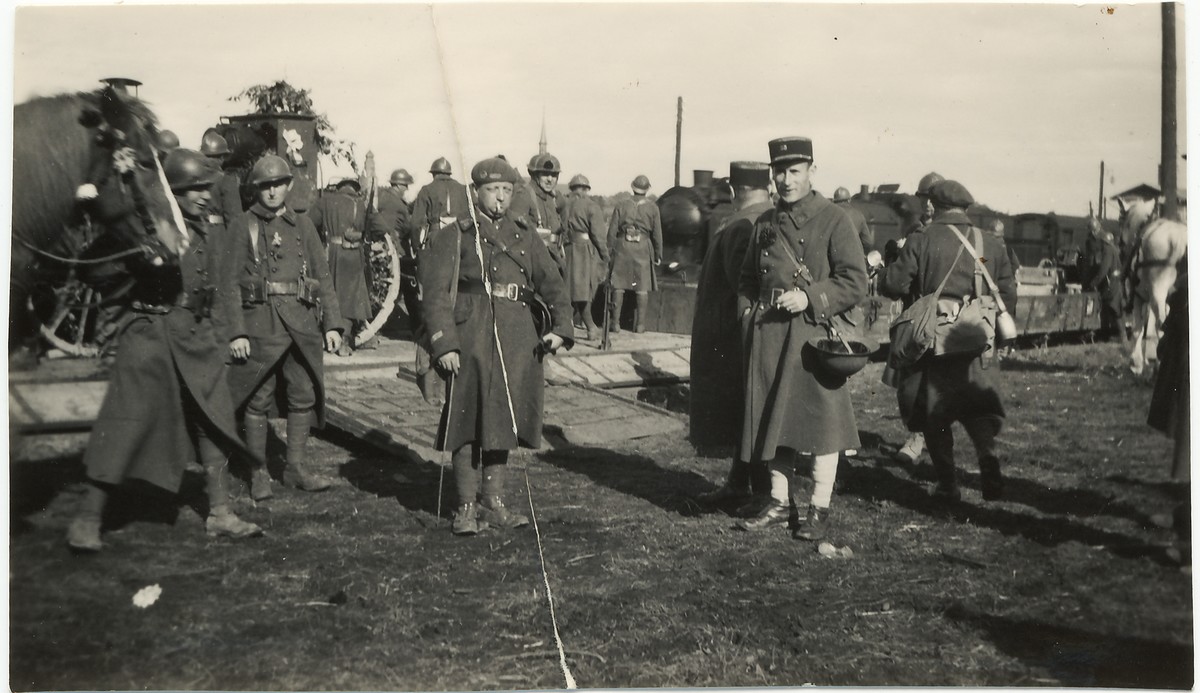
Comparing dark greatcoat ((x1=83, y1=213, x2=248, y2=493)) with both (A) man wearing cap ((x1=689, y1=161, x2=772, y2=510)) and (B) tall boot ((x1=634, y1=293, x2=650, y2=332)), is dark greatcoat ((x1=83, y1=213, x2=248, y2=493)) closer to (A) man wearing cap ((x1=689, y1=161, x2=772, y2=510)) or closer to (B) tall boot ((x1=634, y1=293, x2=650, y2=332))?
(A) man wearing cap ((x1=689, y1=161, x2=772, y2=510))

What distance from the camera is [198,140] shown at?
17.1 feet

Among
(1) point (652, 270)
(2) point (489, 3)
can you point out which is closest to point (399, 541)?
(2) point (489, 3)

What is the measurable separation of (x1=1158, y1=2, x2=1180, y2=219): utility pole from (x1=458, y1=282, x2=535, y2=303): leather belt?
2805mm

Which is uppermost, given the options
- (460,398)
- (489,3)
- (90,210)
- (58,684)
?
(489,3)

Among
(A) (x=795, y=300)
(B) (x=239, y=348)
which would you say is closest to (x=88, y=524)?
(B) (x=239, y=348)

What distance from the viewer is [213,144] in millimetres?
5840

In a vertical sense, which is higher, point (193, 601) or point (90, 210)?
point (90, 210)

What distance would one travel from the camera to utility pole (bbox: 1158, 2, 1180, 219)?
4.93m

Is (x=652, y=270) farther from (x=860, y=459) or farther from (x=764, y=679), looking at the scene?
(x=764, y=679)

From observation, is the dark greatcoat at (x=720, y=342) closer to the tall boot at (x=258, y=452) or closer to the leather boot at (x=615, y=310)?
the tall boot at (x=258, y=452)

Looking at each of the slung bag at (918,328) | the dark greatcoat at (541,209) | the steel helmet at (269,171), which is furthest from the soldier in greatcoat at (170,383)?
the dark greatcoat at (541,209)

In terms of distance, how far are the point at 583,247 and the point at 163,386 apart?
746 cm

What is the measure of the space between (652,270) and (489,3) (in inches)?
296

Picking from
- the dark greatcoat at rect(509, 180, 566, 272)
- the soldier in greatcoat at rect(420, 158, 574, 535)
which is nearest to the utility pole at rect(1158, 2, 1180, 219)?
the soldier in greatcoat at rect(420, 158, 574, 535)
